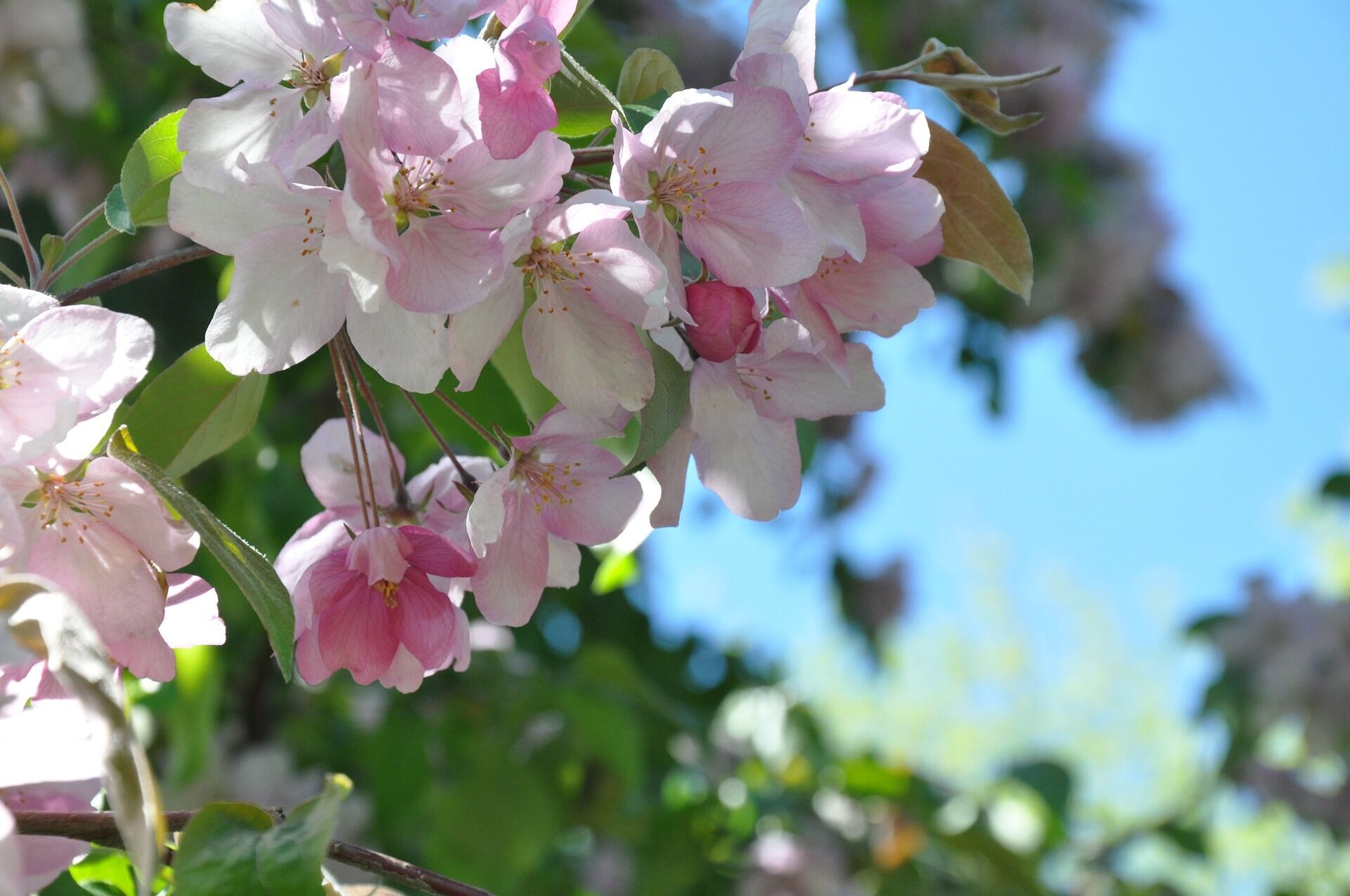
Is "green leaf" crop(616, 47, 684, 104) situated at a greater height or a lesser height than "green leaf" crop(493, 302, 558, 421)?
greater

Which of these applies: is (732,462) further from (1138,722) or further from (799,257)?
(1138,722)

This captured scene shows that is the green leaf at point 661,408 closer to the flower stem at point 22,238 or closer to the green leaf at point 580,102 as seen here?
the green leaf at point 580,102

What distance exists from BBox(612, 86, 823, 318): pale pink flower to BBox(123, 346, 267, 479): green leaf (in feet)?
0.66

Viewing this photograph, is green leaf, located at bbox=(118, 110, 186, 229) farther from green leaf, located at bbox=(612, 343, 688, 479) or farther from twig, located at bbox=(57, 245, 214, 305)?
green leaf, located at bbox=(612, 343, 688, 479)

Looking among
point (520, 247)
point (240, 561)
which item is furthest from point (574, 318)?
point (240, 561)

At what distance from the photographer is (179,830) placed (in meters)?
0.46

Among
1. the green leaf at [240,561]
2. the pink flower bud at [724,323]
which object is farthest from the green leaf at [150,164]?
the pink flower bud at [724,323]

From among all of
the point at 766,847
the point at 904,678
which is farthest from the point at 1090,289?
the point at 904,678

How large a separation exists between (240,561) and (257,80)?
0.58ft

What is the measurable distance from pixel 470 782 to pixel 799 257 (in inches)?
43.7

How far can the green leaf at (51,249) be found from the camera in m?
0.50

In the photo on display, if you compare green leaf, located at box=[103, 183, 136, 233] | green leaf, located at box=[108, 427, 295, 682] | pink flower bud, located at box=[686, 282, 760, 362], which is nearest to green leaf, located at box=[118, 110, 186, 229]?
green leaf, located at box=[103, 183, 136, 233]

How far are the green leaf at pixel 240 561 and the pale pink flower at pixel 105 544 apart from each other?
13mm

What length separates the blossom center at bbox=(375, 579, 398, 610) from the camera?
0.49m
